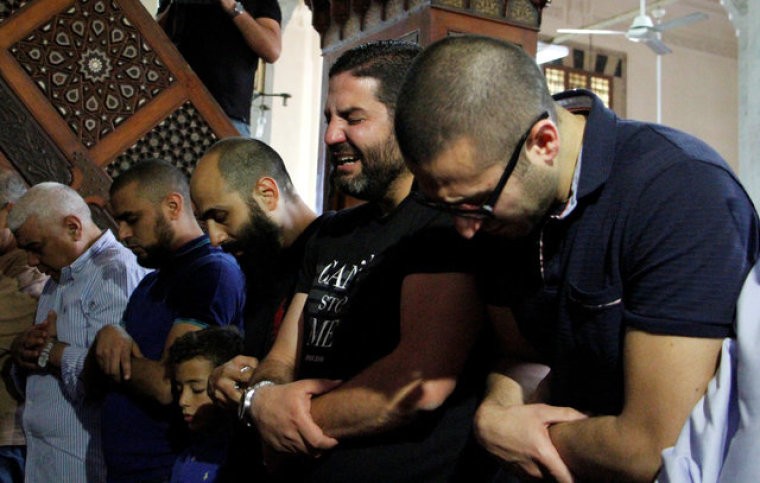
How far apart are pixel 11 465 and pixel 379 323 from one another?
244cm

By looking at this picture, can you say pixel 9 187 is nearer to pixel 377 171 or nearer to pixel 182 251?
pixel 182 251

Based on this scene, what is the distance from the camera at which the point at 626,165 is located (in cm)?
154

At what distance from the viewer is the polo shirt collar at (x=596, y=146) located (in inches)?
60.5

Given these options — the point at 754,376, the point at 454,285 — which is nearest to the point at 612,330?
the point at 754,376

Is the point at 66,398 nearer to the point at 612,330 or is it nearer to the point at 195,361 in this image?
the point at 195,361

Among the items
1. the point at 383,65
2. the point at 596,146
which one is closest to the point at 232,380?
the point at 383,65

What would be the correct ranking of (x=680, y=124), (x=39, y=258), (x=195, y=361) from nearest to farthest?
(x=195, y=361), (x=39, y=258), (x=680, y=124)

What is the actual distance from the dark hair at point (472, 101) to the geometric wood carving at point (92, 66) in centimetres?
340

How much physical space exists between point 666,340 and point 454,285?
55 centimetres

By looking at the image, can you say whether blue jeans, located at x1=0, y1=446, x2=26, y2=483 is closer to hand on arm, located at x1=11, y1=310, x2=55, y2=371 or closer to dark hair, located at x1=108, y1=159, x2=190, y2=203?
hand on arm, located at x1=11, y1=310, x2=55, y2=371

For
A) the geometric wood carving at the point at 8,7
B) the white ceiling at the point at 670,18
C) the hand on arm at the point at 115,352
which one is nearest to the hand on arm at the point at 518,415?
the hand on arm at the point at 115,352

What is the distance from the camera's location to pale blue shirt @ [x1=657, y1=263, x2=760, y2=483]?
132 cm

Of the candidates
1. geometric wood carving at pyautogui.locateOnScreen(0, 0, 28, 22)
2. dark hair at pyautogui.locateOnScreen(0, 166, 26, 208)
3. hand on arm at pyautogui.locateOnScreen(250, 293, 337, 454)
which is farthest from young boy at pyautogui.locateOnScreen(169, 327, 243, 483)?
geometric wood carving at pyautogui.locateOnScreen(0, 0, 28, 22)

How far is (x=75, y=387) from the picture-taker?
3209 millimetres
